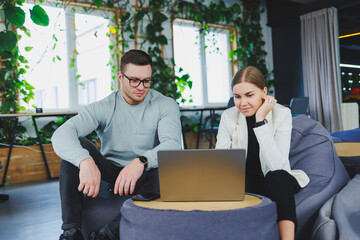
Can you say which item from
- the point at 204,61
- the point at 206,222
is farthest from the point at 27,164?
the point at 206,222

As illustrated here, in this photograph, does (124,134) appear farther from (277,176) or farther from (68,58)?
(68,58)

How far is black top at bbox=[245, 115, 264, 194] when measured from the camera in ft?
5.67

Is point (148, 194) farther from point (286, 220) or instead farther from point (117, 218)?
point (286, 220)

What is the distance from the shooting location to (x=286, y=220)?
1355mm

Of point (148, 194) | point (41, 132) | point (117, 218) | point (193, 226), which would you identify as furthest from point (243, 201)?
point (41, 132)

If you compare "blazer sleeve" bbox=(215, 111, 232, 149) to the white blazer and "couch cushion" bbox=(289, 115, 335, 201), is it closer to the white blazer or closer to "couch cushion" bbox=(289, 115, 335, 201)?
the white blazer

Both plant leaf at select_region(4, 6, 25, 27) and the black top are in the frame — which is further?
plant leaf at select_region(4, 6, 25, 27)

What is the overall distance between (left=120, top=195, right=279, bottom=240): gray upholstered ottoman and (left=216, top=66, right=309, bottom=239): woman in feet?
0.82

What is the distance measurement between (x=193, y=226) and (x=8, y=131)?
380cm

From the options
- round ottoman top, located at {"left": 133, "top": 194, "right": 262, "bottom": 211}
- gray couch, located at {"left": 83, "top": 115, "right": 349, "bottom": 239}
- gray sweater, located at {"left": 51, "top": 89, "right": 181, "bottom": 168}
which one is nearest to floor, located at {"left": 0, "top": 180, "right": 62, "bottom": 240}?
gray couch, located at {"left": 83, "top": 115, "right": 349, "bottom": 239}

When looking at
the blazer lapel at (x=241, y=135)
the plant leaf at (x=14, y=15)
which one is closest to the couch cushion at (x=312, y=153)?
the blazer lapel at (x=241, y=135)

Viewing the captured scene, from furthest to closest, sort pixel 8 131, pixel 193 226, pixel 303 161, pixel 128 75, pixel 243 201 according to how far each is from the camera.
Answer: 1. pixel 8 131
2. pixel 128 75
3. pixel 303 161
4. pixel 243 201
5. pixel 193 226

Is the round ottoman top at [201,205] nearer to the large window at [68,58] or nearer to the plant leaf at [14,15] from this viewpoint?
the plant leaf at [14,15]

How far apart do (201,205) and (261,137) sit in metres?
0.58
